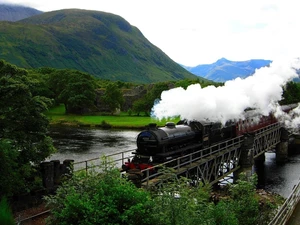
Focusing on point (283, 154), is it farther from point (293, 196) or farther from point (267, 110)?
point (293, 196)

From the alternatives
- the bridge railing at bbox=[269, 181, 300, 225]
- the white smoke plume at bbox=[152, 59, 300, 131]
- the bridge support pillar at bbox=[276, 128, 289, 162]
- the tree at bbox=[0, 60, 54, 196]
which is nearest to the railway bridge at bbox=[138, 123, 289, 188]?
the bridge support pillar at bbox=[276, 128, 289, 162]

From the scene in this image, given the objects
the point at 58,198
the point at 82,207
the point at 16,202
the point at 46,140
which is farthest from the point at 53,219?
the point at 46,140

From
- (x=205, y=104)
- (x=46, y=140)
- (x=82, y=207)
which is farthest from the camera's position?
(x=205, y=104)

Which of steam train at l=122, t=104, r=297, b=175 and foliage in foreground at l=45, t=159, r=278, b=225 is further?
steam train at l=122, t=104, r=297, b=175

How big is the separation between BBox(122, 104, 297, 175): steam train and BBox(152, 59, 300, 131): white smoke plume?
0.98 meters

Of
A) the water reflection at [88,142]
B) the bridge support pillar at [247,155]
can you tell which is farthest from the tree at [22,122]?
the bridge support pillar at [247,155]

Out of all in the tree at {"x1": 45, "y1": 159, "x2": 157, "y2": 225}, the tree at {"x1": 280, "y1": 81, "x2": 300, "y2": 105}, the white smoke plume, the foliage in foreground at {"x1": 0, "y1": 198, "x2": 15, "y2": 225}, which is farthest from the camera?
the tree at {"x1": 280, "y1": 81, "x2": 300, "y2": 105}

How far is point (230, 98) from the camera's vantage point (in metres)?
33.8

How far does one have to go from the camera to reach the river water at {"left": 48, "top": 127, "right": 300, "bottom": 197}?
39.2 meters

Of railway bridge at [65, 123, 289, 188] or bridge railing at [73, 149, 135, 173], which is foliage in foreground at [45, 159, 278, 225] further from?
railway bridge at [65, 123, 289, 188]

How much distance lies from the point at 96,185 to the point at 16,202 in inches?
459

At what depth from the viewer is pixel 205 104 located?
96.1 feet

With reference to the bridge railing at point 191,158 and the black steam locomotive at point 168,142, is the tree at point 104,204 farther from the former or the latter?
the black steam locomotive at point 168,142

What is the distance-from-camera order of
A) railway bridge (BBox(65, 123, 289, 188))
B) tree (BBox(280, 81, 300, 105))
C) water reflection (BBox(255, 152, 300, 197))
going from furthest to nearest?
tree (BBox(280, 81, 300, 105)) < water reflection (BBox(255, 152, 300, 197)) < railway bridge (BBox(65, 123, 289, 188))
